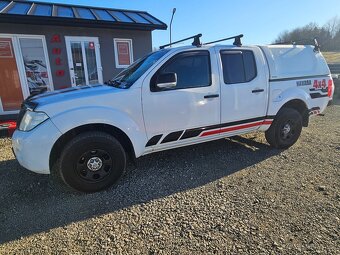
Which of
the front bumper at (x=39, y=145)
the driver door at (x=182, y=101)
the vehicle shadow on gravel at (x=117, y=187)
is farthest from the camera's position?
the driver door at (x=182, y=101)

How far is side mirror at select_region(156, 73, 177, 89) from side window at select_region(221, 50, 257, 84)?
1.07 meters

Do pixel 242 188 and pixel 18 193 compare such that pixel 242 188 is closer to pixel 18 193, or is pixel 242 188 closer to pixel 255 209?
pixel 255 209

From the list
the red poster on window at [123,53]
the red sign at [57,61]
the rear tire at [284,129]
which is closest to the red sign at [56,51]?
the red sign at [57,61]

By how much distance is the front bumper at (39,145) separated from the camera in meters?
3.14

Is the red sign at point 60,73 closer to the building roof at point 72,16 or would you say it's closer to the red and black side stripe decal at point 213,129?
the building roof at point 72,16

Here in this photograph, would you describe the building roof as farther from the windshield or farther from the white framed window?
the windshield

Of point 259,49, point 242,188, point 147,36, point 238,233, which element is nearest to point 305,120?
point 259,49

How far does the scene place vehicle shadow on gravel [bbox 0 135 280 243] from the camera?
2.97 metres

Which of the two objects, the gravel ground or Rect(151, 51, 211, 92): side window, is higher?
A: Rect(151, 51, 211, 92): side window

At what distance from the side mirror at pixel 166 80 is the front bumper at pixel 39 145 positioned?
150 cm

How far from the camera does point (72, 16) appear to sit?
8242 mm

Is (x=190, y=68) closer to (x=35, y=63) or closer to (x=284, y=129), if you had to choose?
(x=284, y=129)

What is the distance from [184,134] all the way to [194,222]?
1.51m

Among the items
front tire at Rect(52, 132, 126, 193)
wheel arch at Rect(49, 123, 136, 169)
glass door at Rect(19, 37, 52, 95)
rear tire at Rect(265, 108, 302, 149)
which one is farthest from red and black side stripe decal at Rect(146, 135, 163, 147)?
glass door at Rect(19, 37, 52, 95)
